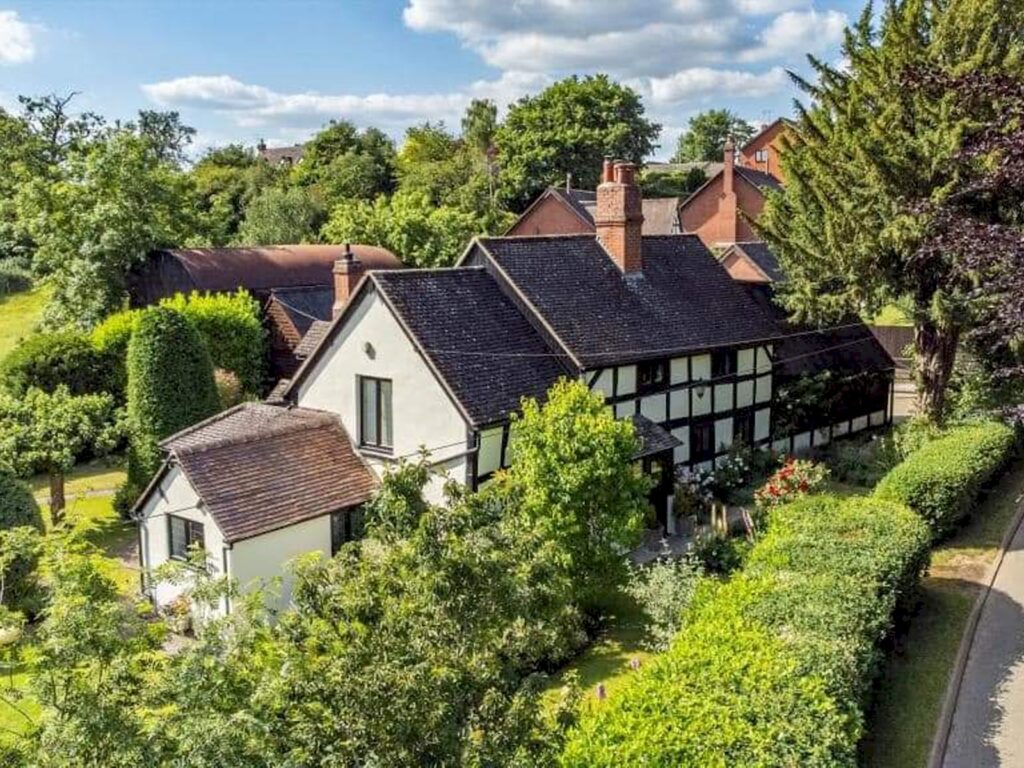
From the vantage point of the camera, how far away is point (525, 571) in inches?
A: 312

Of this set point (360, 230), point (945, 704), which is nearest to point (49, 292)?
point (360, 230)

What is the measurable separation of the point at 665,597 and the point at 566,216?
126 ft

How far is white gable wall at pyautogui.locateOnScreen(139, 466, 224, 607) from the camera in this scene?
17.5m

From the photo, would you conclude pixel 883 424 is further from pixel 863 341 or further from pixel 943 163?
pixel 943 163

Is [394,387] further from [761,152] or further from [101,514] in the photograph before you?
[761,152]

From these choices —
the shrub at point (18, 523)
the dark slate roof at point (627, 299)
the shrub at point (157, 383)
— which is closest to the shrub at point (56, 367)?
the shrub at point (157, 383)

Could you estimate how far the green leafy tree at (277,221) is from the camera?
189 feet

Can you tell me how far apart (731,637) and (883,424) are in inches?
808

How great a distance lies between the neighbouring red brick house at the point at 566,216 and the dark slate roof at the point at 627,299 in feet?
76.8

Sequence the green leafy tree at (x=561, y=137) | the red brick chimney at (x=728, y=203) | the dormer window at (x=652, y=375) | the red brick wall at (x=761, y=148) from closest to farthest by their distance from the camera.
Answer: the dormer window at (x=652, y=375) → the red brick chimney at (x=728, y=203) → the green leafy tree at (x=561, y=137) → the red brick wall at (x=761, y=148)

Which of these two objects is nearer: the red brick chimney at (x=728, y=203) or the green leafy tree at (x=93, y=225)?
the green leafy tree at (x=93, y=225)

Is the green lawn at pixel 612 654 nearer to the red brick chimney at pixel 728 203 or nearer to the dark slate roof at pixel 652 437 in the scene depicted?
the dark slate roof at pixel 652 437

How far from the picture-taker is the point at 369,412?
2042 cm

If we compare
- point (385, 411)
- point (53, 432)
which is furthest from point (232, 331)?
point (385, 411)
